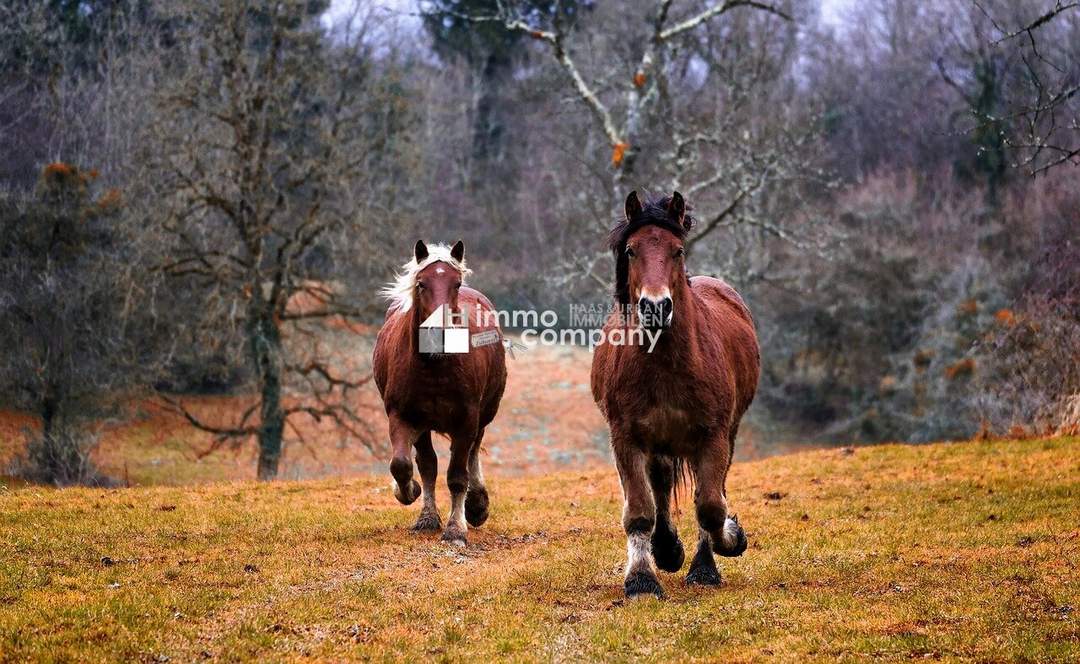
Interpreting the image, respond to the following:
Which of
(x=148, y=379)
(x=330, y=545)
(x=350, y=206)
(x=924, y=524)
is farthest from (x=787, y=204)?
(x=330, y=545)

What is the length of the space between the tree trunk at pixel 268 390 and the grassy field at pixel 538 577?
361 inches

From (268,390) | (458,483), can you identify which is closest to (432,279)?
(458,483)

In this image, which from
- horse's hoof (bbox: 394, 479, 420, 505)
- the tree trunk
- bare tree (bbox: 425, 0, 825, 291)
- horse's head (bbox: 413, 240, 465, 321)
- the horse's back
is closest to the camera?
the horse's back

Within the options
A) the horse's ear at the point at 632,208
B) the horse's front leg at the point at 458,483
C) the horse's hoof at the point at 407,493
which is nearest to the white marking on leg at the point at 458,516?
the horse's front leg at the point at 458,483

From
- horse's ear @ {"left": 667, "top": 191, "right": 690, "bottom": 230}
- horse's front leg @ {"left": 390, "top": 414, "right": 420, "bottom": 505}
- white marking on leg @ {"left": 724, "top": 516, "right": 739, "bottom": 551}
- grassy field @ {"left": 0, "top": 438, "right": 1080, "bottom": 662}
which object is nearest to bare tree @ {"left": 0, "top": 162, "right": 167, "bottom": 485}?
grassy field @ {"left": 0, "top": 438, "right": 1080, "bottom": 662}

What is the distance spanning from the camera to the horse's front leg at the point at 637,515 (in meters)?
7.70

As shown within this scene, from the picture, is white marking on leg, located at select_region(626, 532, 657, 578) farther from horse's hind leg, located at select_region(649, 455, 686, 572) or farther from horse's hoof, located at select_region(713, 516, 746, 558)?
horse's hoof, located at select_region(713, 516, 746, 558)

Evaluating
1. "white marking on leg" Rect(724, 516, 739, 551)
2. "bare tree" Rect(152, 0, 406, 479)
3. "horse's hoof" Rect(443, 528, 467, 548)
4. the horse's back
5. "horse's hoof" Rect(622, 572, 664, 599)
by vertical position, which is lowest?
"horse's hoof" Rect(443, 528, 467, 548)

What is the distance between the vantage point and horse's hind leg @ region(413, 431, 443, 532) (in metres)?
11.2

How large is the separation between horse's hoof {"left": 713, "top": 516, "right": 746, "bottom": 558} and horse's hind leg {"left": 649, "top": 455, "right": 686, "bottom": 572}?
0.33m

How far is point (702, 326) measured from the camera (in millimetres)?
7992

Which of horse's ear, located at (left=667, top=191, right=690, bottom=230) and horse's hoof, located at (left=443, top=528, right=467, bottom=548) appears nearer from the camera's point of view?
horse's ear, located at (left=667, top=191, right=690, bottom=230)

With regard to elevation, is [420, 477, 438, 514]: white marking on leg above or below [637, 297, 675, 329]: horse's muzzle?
below

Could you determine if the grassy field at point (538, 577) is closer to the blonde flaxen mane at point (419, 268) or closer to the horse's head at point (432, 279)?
the horse's head at point (432, 279)
